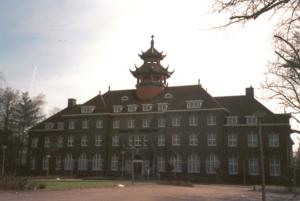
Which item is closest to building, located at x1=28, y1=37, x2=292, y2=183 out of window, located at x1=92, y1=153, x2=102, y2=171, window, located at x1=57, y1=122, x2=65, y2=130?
window, located at x1=92, y1=153, x2=102, y2=171

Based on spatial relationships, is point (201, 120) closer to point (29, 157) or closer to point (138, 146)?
point (138, 146)

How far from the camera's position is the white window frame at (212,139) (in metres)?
61.6

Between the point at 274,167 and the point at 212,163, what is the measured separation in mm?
8158

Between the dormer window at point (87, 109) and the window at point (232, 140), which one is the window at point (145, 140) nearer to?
the dormer window at point (87, 109)

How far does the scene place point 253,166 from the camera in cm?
5950

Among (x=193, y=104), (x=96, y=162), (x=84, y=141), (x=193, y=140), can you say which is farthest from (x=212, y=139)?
(x=84, y=141)

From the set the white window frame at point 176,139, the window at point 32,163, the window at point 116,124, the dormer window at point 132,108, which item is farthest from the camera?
the window at point 32,163

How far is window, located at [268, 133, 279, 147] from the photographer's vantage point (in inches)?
2320

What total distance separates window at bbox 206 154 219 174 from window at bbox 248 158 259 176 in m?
4.28

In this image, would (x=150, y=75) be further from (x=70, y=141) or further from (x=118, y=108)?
(x=70, y=141)

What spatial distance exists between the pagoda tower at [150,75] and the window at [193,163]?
42.8ft

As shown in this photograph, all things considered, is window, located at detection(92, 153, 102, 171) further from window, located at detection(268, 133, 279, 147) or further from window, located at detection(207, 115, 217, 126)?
window, located at detection(268, 133, 279, 147)

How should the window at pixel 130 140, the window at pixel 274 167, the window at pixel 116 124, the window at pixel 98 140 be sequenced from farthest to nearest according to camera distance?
the window at pixel 116 124
the window at pixel 98 140
the window at pixel 130 140
the window at pixel 274 167

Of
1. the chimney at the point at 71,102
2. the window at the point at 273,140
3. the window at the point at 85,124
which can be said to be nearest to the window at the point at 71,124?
the window at the point at 85,124
